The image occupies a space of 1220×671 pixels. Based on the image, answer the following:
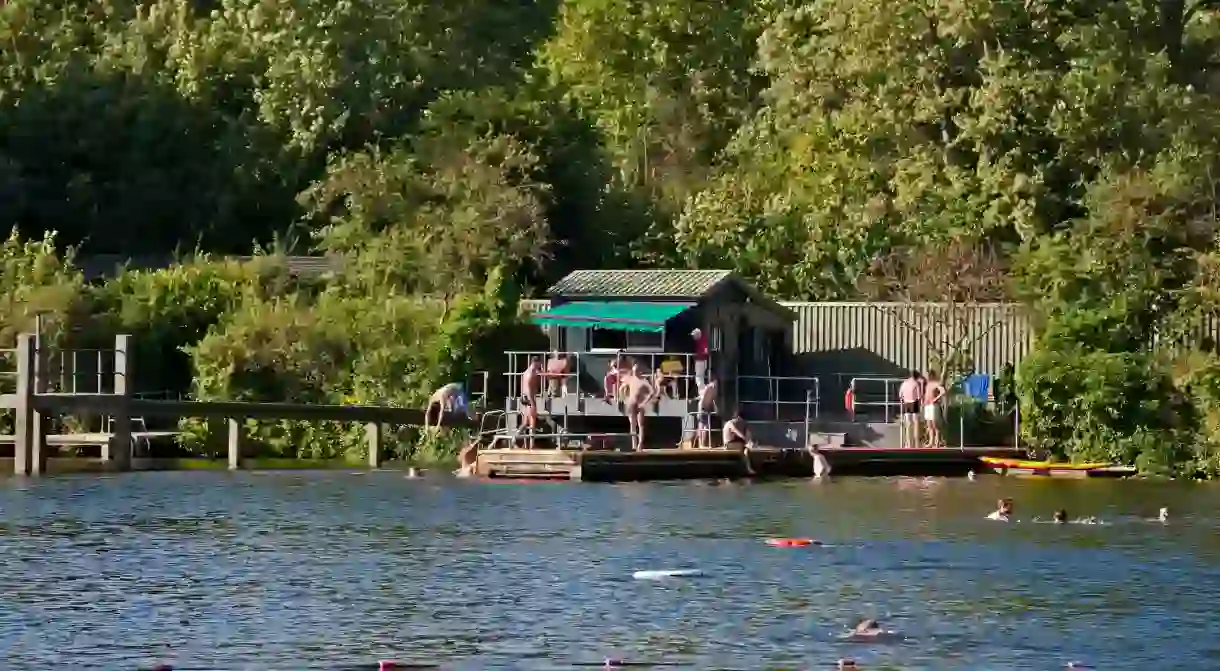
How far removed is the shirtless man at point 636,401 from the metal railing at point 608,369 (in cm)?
124

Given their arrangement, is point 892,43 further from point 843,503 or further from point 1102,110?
point 843,503

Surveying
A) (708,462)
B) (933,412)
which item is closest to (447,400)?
(708,462)

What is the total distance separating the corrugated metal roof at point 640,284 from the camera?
57.5m

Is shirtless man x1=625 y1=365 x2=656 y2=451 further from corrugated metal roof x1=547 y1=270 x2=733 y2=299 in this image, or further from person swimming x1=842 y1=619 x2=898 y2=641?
person swimming x1=842 y1=619 x2=898 y2=641

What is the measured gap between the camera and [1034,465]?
53469 mm

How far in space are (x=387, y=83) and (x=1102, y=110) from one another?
22.9 m

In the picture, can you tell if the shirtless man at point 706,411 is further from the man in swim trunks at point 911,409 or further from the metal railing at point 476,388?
the metal railing at point 476,388

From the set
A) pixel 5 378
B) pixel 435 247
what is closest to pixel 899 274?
pixel 435 247

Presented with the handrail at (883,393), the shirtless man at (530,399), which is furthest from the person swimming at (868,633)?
the handrail at (883,393)

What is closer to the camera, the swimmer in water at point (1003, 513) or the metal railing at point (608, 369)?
the swimmer in water at point (1003, 513)

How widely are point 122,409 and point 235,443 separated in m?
4.13

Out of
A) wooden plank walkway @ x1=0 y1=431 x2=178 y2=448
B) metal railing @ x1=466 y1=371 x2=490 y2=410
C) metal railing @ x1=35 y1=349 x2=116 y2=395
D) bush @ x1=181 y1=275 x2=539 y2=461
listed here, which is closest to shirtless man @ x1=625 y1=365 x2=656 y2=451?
metal railing @ x1=466 y1=371 x2=490 y2=410

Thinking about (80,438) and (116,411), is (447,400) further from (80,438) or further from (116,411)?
(80,438)

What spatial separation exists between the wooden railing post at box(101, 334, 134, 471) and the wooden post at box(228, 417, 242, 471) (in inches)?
91.5
